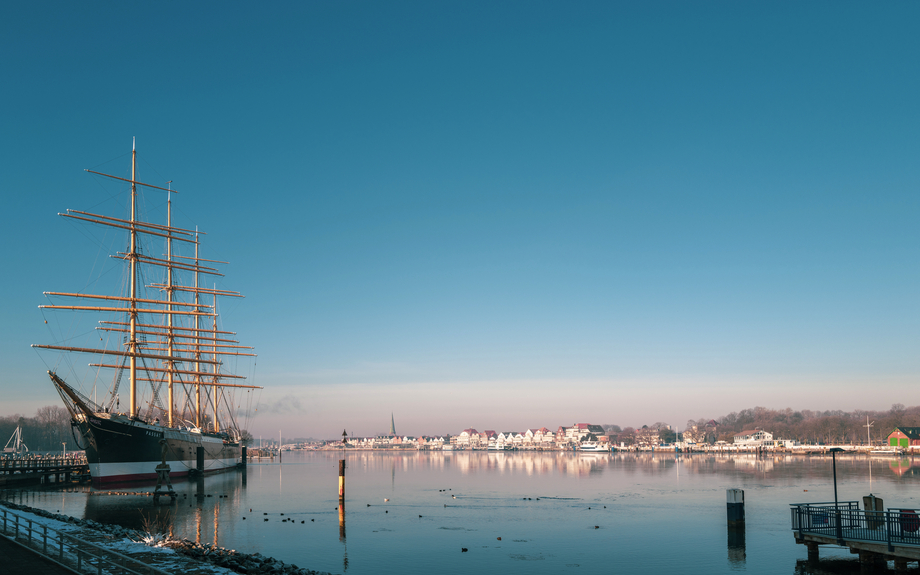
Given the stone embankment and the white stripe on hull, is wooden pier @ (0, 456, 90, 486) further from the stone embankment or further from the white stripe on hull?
the stone embankment

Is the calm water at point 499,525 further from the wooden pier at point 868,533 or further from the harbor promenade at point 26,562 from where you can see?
the harbor promenade at point 26,562

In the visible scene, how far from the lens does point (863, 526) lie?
26.7m

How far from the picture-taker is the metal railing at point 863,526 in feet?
79.3

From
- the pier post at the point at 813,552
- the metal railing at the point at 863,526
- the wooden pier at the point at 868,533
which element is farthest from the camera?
the pier post at the point at 813,552

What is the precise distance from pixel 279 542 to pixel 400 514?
15366mm

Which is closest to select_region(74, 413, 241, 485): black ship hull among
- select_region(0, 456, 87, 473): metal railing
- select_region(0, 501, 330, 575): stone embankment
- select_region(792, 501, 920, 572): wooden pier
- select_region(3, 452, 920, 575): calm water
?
select_region(3, 452, 920, 575): calm water

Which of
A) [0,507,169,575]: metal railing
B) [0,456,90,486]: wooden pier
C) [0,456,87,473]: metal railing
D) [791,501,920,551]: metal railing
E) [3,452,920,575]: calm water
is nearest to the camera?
[0,507,169,575]: metal railing

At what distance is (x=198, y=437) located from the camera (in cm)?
9462

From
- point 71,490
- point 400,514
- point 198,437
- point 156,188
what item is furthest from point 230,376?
point 400,514

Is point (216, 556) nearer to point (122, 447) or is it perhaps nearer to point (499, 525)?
point (499, 525)

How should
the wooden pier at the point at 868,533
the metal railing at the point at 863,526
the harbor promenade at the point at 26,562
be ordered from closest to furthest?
1. the harbor promenade at the point at 26,562
2. the wooden pier at the point at 868,533
3. the metal railing at the point at 863,526

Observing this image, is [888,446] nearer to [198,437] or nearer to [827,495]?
[827,495]

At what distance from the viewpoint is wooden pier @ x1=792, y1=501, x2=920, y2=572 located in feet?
78.4

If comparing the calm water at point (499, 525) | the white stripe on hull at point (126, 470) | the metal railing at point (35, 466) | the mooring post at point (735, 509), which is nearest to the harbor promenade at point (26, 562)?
the calm water at point (499, 525)
